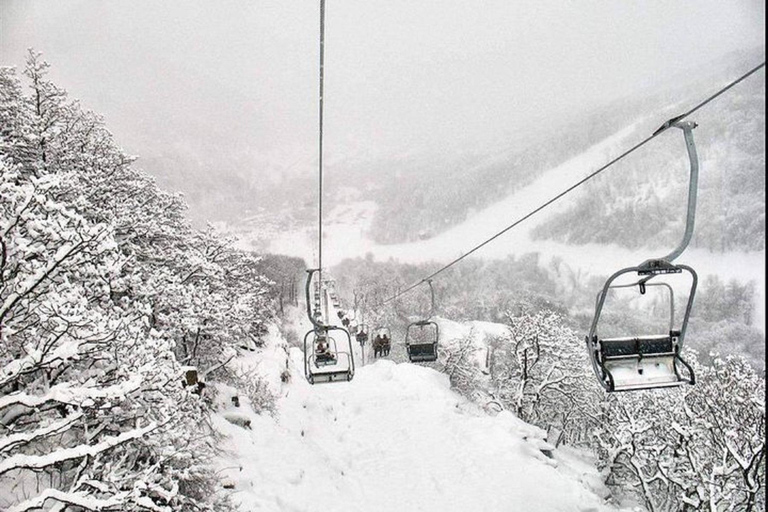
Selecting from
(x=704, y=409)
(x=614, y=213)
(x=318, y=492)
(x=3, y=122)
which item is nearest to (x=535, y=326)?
(x=704, y=409)

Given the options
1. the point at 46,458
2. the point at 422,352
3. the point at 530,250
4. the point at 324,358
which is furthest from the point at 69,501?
the point at 530,250

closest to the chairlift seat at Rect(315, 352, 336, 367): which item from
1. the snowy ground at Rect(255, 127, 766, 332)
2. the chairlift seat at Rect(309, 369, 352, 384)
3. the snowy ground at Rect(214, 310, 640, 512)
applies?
the chairlift seat at Rect(309, 369, 352, 384)

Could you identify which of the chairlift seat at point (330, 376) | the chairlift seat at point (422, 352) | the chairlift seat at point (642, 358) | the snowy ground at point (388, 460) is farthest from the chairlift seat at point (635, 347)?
the snowy ground at point (388, 460)

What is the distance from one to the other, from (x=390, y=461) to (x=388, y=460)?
113mm

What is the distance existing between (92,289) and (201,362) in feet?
32.9

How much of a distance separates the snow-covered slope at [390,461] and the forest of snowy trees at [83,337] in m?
2.50

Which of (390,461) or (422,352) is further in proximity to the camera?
(390,461)

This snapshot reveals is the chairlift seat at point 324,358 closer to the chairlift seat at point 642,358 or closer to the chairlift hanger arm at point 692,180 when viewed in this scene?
the chairlift seat at point 642,358

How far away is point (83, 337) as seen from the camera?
23.9 feet

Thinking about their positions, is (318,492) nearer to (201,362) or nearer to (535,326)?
(201,362)

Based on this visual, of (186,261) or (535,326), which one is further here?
(535,326)

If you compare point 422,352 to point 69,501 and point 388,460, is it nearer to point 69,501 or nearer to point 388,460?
point 388,460

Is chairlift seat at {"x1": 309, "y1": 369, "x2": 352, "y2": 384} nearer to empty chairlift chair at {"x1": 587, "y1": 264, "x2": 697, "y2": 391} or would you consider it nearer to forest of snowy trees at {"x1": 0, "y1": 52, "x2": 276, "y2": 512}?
forest of snowy trees at {"x1": 0, "y1": 52, "x2": 276, "y2": 512}

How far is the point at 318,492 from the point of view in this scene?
14539 millimetres
